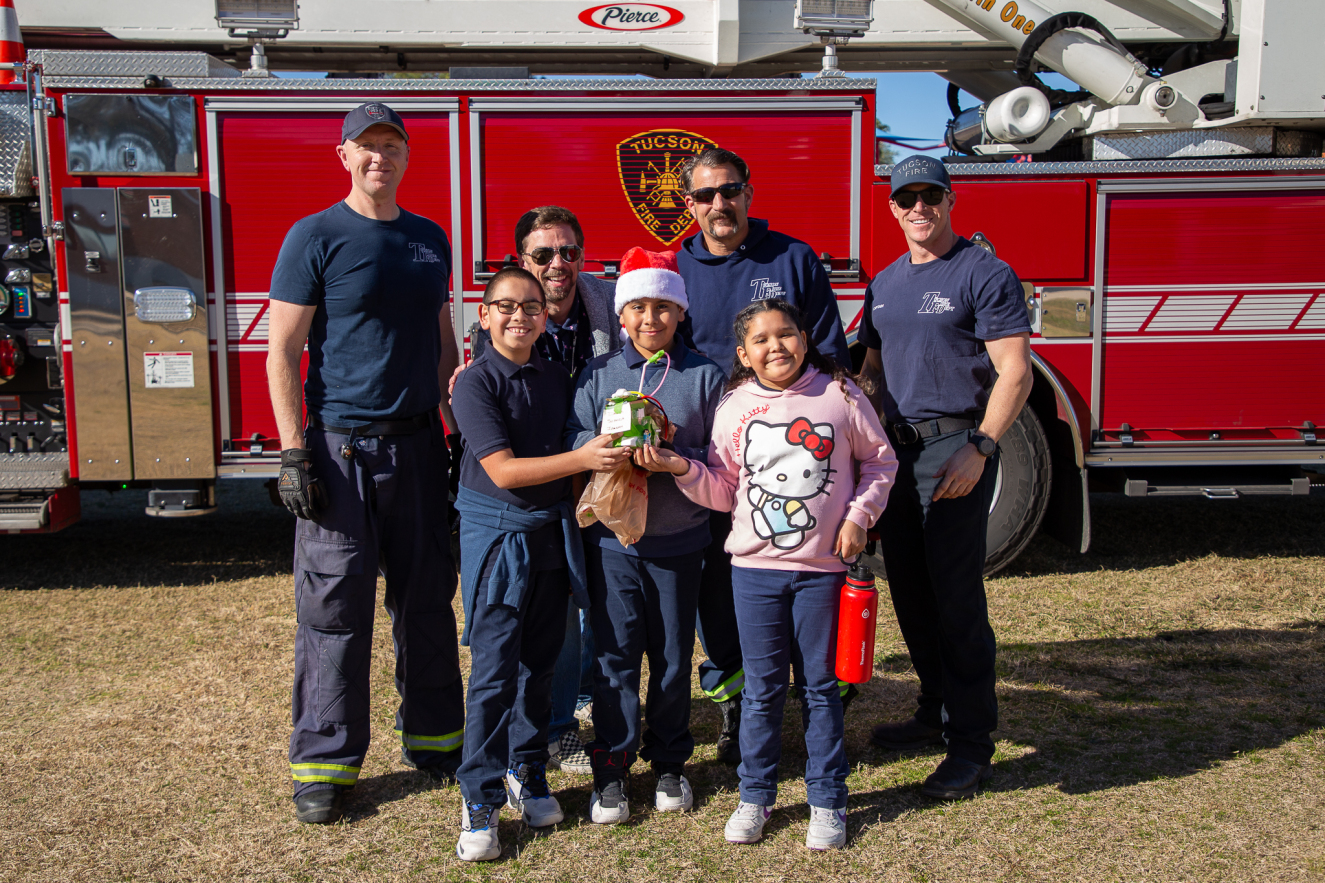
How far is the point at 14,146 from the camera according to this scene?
501cm

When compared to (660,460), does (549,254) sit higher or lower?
higher

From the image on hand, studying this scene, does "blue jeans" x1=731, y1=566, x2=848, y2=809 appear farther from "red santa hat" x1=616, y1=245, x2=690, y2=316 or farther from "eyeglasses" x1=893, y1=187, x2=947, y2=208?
"eyeglasses" x1=893, y1=187, x2=947, y2=208

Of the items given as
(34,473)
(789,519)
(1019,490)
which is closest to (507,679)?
(789,519)

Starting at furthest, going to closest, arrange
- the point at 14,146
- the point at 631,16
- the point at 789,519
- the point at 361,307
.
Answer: the point at 631,16 < the point at 14,146 < the point at 361,307 < the point at 789,519

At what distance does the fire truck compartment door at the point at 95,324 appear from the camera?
4812mm

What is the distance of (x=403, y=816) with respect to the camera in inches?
114

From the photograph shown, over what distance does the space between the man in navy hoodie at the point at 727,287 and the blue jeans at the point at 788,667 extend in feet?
1.09

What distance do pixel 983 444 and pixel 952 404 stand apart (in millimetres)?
192

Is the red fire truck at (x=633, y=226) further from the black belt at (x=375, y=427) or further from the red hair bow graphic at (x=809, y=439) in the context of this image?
the red hair bow graphic at (x=809, y=439)

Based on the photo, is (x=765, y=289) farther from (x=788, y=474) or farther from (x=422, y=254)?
(x=422, y=254)

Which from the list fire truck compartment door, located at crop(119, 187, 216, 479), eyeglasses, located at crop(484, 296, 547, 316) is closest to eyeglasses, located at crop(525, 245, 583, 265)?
eyeglasses, located at crop(484, 296, 547, 316)

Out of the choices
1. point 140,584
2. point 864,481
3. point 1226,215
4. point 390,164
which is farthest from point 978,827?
point 140,584

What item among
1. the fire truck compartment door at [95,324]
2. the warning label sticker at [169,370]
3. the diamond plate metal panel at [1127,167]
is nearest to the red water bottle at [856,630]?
the diamond plate metal panel at [1127,167]

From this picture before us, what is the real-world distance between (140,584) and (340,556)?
3.05 metres
